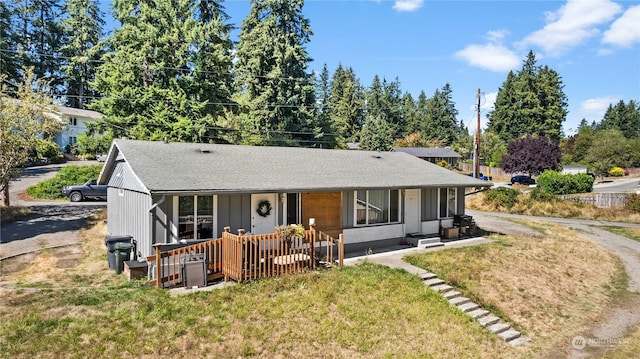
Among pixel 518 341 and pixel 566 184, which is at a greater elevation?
pixel 566 184

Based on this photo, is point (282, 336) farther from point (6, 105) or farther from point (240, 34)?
point (240, 34)

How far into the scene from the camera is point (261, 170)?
49.1 ft

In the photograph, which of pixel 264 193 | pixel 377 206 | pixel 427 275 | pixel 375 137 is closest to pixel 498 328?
pixel 427 275

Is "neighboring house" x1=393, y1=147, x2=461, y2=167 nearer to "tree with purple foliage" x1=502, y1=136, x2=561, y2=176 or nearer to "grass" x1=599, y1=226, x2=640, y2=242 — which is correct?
"tree with purple foliage" x1=502, y1=136, x2=561, y2=176

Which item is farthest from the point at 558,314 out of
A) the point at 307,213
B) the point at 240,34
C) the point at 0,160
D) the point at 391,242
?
the point at 240,34

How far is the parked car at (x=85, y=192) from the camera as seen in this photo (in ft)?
91.6

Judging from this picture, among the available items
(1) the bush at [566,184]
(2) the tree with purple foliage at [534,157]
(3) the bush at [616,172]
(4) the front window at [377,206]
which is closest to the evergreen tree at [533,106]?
(3) the bush at [616,172]

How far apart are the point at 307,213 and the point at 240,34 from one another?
32933mm

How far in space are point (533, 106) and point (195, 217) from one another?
83.8 m

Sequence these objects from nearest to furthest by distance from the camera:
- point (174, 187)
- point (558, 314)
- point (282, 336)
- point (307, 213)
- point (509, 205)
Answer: point (282, 336), point (174, 187), point (558, 314), point (307, 213), point (509, 205)

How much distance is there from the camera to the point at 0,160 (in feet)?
62.0

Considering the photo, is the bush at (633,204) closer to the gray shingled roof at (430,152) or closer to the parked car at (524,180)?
the parked car at (524,180)

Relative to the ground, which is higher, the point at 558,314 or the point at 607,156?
the point at 607,156

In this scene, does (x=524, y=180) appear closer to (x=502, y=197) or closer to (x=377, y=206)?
(x=502, y=197)
